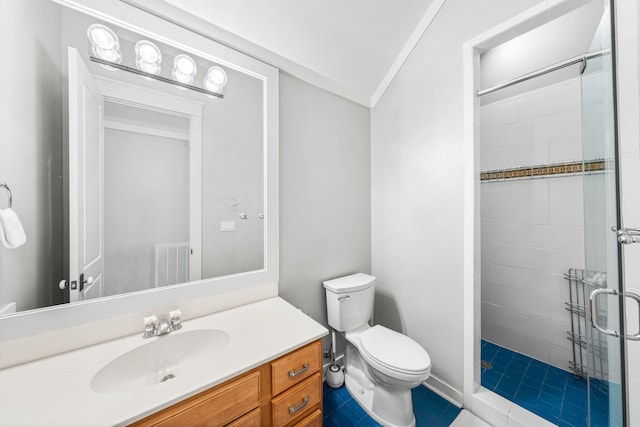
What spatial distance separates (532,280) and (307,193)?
2023 millimetres

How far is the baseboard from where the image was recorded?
1.56 meters

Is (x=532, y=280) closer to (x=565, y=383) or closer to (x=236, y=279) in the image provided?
(x=565, y=383)

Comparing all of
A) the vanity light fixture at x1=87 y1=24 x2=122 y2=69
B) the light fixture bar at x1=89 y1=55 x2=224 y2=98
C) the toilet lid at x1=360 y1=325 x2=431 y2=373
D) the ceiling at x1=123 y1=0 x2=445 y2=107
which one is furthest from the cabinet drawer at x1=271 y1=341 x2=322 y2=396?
the ceiling at x1=123 y1=0 x2=445 y2=107

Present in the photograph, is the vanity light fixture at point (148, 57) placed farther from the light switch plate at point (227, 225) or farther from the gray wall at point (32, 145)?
the light switch plate at point (227, 225)

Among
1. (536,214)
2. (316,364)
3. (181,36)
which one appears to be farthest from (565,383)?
(181,36)

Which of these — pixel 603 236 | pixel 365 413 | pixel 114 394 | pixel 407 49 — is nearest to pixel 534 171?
pixel 603 236

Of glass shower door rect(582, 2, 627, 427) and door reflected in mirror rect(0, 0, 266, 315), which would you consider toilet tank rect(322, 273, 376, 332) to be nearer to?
door reflected in mirror rect(0, 0, 266, 315)

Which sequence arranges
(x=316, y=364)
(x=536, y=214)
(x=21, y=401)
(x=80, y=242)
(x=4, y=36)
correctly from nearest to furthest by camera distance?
(x=21, y=401) < (x=4, y=36) < (x=80, y=242) < (x=316, y=364) < (x=536, y=214)

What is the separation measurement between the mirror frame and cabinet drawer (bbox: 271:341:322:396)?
50 centimetres

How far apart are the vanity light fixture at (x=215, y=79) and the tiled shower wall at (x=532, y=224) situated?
90.5 inches

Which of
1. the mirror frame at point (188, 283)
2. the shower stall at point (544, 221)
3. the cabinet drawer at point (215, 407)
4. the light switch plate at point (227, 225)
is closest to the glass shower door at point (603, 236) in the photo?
the shower stall at point (544, 221)

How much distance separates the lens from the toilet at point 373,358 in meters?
1.33

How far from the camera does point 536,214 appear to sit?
1.98m

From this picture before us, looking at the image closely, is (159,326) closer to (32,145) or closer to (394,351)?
(32,145)
